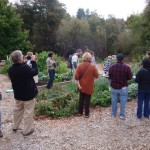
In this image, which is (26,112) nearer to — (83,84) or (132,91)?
(83,84)

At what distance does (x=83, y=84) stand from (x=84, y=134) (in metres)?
1.44

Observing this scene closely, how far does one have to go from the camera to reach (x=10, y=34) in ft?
86.6

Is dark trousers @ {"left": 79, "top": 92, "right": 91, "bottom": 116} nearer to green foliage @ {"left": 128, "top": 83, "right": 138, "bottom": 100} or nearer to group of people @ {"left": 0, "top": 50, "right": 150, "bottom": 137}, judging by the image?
group of people @ {"left": 0, "top": 50, "right": 150, "bottom": 137}

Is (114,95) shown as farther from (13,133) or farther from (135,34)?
(135,34)

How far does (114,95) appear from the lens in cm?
760

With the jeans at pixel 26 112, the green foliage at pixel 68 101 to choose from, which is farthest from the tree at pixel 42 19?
the jeans at pixel 26 112

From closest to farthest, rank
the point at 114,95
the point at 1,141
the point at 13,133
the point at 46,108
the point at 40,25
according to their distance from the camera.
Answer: the point at 1,141 → the point at 13,133 → the point at 114,95 → the point at 46,108 → the point at 40,25

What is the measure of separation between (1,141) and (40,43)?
25.8 metres

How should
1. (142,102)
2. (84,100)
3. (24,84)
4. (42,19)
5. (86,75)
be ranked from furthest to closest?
(42,19), (84,100), (86,75), (142,102), (24,84)

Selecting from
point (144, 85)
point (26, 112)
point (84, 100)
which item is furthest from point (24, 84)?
point (144, 85)

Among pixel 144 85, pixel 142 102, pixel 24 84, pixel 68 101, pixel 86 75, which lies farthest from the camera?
pixel 68 101

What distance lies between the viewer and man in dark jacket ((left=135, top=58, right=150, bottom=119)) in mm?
7263

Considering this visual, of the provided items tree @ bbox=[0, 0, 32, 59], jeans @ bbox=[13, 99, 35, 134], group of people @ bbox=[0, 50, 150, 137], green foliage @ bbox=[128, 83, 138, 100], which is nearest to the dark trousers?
group of people @ bbox=[0, 50, 150, 137]

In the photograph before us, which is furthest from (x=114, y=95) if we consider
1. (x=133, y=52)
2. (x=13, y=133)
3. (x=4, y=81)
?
(x=133, y=52)
